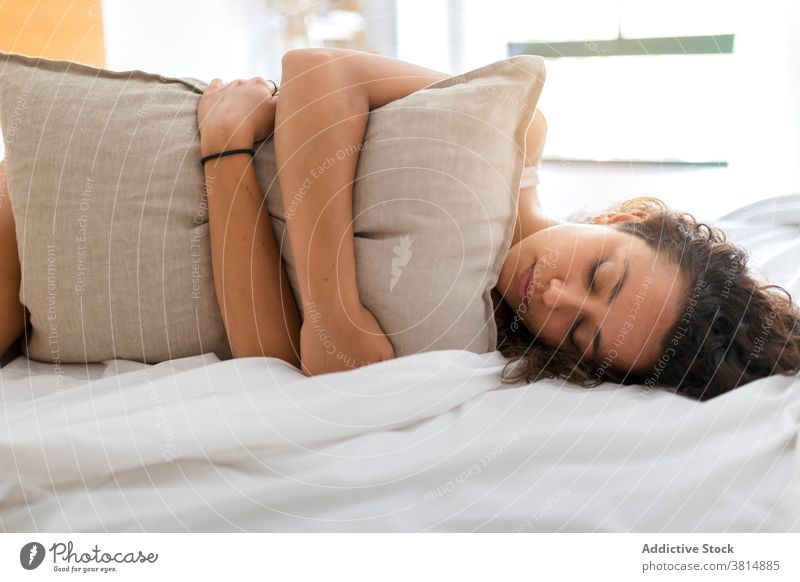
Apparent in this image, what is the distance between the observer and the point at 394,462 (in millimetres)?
529

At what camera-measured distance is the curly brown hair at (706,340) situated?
63 cm

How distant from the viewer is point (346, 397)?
1.86ft

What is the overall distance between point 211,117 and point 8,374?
0.31 m

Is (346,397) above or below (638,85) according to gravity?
below

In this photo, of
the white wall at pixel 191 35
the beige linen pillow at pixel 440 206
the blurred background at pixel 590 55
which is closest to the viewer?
the beige linen pillow at pixel 440 206

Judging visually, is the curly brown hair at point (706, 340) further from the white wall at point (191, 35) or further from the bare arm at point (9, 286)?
the white wall at point (191, 35)

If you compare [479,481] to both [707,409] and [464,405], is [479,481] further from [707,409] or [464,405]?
[707,409]

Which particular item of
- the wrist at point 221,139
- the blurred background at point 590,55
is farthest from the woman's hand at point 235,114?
the blurred background at point 590,55

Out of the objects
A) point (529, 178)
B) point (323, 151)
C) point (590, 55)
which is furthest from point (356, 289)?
point (590, 55)

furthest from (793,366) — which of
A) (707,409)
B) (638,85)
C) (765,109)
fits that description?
(765,109)

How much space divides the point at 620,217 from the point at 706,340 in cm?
18
